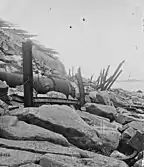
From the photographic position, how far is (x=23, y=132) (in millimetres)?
3875

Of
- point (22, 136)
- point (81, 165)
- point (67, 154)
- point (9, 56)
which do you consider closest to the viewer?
point (81, 165)

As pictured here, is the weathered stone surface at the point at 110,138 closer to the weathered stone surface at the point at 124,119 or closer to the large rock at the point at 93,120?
the large rock at the point at 93,120

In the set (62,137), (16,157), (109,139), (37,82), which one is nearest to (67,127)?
(62,137)

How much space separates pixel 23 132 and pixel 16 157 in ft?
3.03

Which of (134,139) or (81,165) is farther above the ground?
(81,165)

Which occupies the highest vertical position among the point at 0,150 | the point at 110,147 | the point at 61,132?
the point at 0,150

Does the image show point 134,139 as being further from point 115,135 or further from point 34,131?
point 34,131

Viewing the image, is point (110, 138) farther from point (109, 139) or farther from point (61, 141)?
point (61, 141)

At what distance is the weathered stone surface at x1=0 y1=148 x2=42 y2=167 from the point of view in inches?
111

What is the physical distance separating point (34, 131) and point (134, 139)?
7.12ft

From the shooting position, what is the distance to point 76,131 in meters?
4.46

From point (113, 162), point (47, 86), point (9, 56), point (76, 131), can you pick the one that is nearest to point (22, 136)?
point (76, 131)

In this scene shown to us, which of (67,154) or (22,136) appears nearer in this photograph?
(67,154)

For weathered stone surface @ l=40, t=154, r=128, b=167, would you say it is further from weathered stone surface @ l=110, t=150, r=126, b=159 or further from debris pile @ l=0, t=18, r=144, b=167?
weathered stone surface @ l=110, t=150, r=126, b=159
